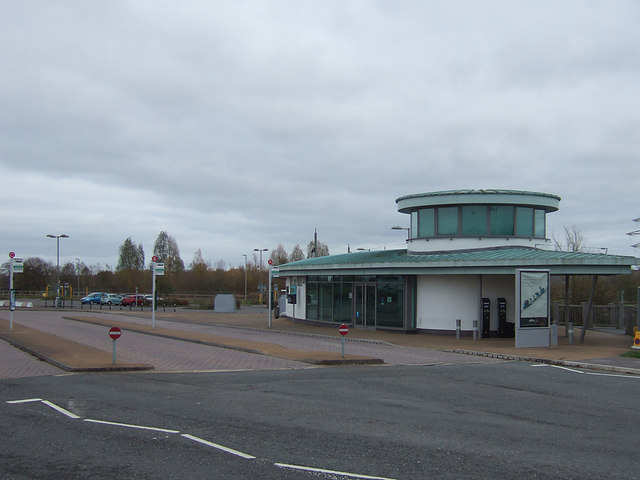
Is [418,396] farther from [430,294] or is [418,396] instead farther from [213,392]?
[430,294]

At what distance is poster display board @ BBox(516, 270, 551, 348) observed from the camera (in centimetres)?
2277

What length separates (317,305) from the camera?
3575cm

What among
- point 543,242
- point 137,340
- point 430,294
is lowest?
point 137,340

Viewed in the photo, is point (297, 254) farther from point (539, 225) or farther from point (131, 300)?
point (539, 225)

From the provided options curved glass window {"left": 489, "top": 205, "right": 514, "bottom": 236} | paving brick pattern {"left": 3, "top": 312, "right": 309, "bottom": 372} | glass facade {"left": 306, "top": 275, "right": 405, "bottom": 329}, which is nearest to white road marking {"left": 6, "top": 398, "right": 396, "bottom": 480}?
paving brick pattern {"left": 3, "top": 312, "right": 309, "bottom": 372}

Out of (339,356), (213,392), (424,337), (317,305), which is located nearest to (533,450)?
(213,392)

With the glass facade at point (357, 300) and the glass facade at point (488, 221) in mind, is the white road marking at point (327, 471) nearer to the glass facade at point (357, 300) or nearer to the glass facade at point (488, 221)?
the glass facade at point (357, 300)

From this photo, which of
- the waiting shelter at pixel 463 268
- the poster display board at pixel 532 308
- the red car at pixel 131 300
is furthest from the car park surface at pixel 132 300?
the poster display board at pixel 532 308

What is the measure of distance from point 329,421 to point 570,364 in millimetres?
11317

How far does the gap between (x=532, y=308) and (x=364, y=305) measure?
10.0 m

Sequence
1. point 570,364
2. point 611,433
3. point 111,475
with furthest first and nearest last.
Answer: point 570,364
point 611,433
point 111,475

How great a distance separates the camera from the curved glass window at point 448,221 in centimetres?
2977

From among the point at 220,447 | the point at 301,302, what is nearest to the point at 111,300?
the point at 301,302

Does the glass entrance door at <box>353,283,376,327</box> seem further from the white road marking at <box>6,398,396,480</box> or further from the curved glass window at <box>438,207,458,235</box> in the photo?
the white road marking at <box>6,398,396,480</box>
